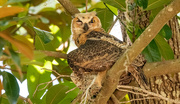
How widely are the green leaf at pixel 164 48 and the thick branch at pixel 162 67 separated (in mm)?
409

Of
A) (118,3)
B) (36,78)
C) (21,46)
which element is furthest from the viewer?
(36,78)

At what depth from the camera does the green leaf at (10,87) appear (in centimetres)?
151

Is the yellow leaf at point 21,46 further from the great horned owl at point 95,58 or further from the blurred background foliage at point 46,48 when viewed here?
the great horned owl at point 95,58

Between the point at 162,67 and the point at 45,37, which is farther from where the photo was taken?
the point at 45,37

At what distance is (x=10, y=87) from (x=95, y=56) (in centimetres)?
62

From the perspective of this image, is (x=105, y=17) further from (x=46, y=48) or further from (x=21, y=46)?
(x=21, y=46)

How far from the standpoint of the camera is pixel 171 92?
2.44m

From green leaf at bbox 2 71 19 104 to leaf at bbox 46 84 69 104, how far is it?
716 mm

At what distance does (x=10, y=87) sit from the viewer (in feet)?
5.20

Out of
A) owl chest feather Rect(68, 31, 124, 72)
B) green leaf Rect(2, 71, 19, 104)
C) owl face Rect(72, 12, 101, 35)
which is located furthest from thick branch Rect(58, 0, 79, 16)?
green leaf Rect(2, 71, 19, 104)

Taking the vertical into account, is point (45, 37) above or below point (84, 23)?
below

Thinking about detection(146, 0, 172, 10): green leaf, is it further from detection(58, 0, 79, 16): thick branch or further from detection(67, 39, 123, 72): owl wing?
detection(58, 0, 79, 16): thick branch

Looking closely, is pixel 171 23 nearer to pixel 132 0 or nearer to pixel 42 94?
pixel 132 0

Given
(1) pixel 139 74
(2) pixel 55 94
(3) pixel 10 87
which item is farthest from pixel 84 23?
(3) pixel 10 87
